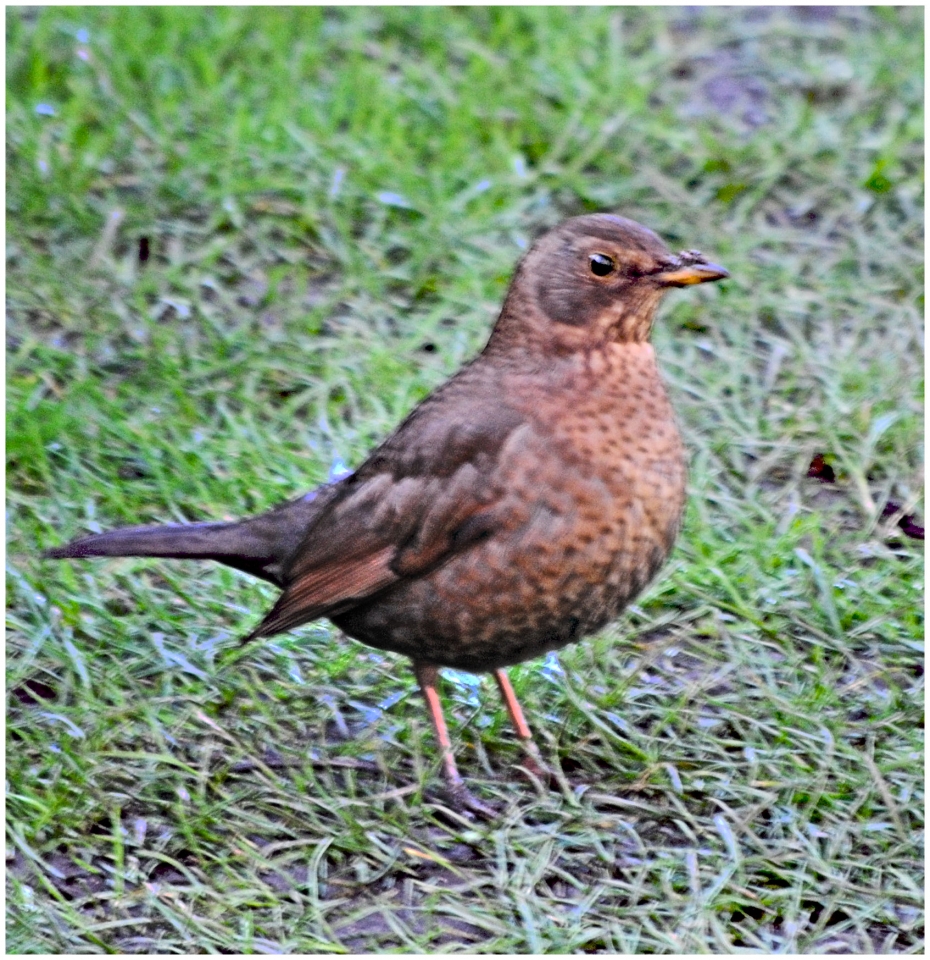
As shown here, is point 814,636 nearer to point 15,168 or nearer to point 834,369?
point 834,369

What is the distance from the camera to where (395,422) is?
18.6ft

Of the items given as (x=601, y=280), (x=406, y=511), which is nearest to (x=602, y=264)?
(x=601, y=280)

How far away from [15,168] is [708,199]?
9.21 feet

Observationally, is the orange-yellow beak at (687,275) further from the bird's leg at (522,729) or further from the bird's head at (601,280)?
the bird's leg at (522,729)

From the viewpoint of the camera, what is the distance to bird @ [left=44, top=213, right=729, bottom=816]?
386cm

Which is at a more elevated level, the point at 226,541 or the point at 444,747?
the point at 226,541

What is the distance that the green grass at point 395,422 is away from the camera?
13.2 ft

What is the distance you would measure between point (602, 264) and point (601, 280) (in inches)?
1.6

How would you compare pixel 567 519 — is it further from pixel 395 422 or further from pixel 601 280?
pixel 395 422

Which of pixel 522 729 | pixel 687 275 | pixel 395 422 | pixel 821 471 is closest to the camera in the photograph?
pixel 687 275

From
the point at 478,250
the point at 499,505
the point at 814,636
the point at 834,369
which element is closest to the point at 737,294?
the point at 834,369

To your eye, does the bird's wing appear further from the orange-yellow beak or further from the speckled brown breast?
the orange-yellow beak

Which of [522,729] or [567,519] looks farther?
[522,729]

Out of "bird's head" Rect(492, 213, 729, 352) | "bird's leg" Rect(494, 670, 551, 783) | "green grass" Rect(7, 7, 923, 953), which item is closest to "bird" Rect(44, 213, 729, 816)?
"bird's head" Rect(492, 213, 729, 352)
